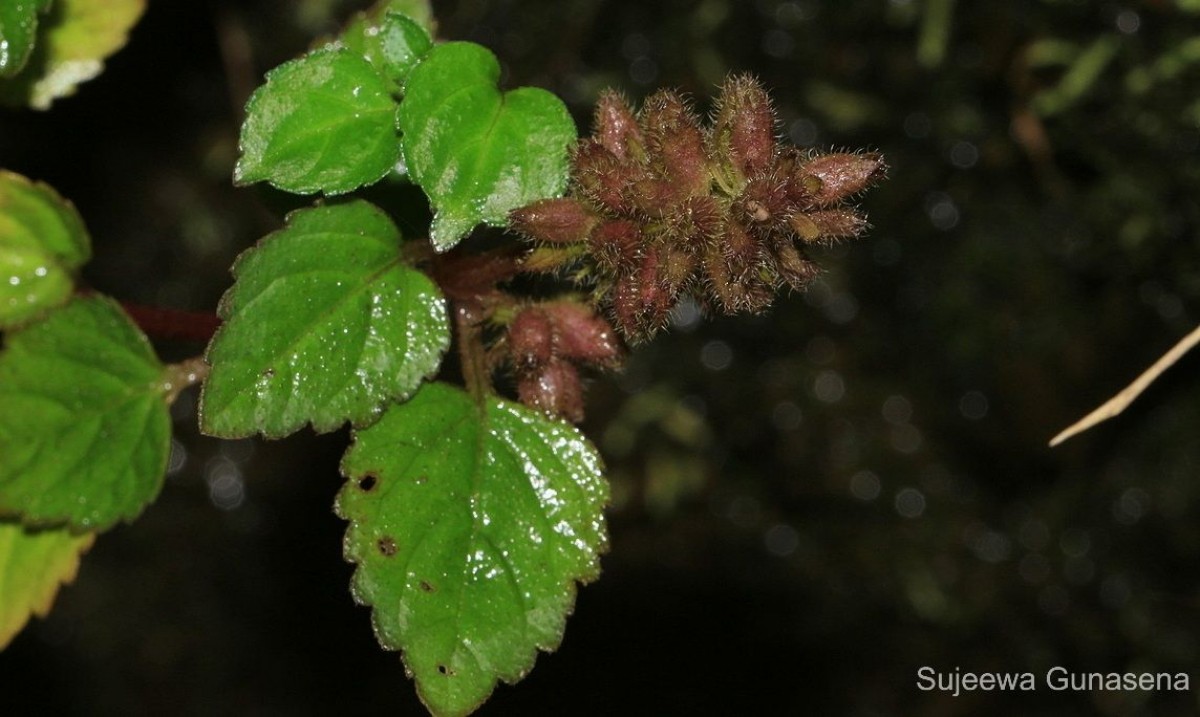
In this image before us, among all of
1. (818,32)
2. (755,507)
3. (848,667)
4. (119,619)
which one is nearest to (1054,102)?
(818,32)

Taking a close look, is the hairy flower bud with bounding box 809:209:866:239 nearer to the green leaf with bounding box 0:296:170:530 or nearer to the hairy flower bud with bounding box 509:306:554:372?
the hairy flower bud with bounding box 509:306:554:372

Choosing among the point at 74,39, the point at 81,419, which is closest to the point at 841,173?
the point at 81,419

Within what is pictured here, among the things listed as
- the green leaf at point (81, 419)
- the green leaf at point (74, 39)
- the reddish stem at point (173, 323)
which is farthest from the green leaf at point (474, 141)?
the green leaf at point (74, 39)

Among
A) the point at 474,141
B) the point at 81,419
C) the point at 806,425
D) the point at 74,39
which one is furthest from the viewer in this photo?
the point at 806,425

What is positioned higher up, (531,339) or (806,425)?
(531,339)

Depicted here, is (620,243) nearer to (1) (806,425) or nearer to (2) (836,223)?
(2) (836,223)

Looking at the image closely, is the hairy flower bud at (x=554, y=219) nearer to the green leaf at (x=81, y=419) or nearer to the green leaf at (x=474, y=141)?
the green leaf at (x=474, y=141)

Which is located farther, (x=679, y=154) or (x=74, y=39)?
(x=74, y=39)
